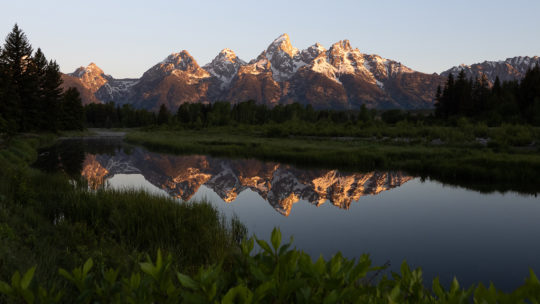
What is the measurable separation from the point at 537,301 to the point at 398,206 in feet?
58.7

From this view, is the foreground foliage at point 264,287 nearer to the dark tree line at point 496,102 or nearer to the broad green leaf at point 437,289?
the broad green leaf at point 437,289

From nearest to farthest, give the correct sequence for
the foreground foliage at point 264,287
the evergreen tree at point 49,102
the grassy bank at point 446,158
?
1. the foreground foliage at point 264,287
2. the grassy bank at point 446,158
3. the evergreen tree at point 49,102

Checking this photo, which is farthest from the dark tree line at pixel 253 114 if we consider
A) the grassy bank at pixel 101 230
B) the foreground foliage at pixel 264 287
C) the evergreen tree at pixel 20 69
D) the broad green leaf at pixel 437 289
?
the broad green leaf at pixel 437 289

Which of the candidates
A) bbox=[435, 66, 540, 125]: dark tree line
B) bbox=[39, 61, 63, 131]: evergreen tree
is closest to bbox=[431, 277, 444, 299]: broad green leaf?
bbox=[435, 66, 540, 125]: dark tree line

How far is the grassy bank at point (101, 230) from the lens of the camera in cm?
721

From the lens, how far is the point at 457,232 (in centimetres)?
1420

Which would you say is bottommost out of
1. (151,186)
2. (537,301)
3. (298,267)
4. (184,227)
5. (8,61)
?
(151,186)

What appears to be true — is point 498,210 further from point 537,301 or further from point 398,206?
point 537,301

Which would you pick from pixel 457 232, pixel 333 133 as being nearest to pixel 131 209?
pixel 457 232

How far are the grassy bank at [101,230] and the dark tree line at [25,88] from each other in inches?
1294

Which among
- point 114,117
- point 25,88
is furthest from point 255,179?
point 114,117

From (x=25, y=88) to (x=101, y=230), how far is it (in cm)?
5801

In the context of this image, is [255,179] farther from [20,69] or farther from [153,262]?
Answer: [20,69]

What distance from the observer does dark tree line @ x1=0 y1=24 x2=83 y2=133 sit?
4681 centimetres
